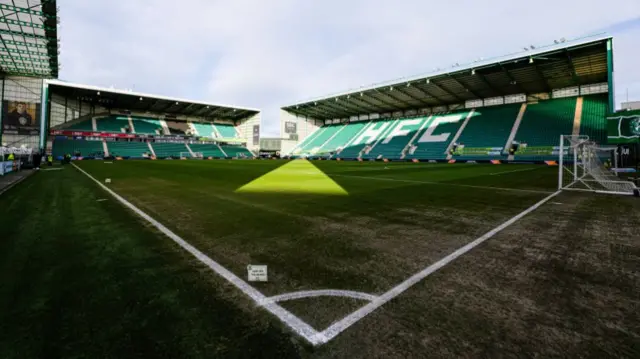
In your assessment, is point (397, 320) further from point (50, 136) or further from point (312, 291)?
point (50, 136)

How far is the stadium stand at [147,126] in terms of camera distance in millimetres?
59938

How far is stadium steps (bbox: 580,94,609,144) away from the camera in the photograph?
31878 mm

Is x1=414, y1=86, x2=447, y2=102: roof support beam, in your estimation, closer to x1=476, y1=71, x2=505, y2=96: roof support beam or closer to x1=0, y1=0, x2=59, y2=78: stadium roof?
x1=476, y1=71, x2=505, y2=96: roof support beam

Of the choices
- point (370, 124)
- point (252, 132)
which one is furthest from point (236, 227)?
point (252, 132)

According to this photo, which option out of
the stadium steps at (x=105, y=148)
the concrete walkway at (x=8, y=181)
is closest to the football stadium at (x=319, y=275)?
the concrete walkway at (x=8, y=181)

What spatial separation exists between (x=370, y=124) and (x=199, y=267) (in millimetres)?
60585

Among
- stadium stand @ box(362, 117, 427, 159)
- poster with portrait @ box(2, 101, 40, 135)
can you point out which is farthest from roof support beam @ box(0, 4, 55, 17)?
stadium stand @ box(362, 117, 427, 159)

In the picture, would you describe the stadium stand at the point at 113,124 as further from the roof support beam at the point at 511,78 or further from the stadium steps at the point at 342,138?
the roof support beam at the point at 511,78

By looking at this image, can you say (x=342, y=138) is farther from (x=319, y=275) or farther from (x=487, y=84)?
(x=319, y=275)

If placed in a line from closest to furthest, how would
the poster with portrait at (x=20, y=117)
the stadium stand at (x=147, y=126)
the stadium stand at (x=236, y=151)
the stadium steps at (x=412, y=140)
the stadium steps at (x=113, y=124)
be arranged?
the poster with portrait at (x=20, y=117)
the stadium steps at (x=412, y=140)
the stadium steps at (x=113, y=124)
the stadium stand at (x=147, y=126)
the stadium stand at (x=236, y=151)

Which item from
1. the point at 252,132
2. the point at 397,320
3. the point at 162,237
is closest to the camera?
the point at 397,320

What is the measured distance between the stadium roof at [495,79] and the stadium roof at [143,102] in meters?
23.3

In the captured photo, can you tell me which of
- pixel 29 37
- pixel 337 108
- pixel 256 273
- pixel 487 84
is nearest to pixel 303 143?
pixel 337 108

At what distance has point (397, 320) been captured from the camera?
2.14 meters
